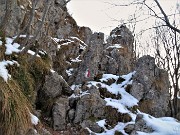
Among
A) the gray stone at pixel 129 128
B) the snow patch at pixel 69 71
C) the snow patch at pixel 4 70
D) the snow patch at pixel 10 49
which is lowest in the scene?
the gray stone at pixel 129 128

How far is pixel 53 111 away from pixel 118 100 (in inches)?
115

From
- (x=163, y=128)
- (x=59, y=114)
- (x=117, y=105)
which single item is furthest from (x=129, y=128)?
(x=163, y=128)

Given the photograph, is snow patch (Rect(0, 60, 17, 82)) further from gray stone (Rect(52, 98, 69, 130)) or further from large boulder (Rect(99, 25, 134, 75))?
large boulder (Rect(99, 25, 134, 75))

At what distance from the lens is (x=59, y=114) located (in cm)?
868

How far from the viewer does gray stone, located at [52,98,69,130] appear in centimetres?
855

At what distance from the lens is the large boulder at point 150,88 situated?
36.5 ft

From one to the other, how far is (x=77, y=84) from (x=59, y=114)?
2.50 meters

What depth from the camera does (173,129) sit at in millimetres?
4242

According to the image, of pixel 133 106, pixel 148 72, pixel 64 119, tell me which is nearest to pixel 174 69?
pixel 148 72

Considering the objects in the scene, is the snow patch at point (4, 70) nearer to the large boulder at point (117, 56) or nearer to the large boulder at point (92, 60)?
the large boulder at point (92, 60)

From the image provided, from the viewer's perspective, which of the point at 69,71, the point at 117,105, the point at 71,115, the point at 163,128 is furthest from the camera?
the point at 69,71

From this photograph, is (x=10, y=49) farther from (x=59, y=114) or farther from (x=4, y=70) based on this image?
(x=59, y=114)

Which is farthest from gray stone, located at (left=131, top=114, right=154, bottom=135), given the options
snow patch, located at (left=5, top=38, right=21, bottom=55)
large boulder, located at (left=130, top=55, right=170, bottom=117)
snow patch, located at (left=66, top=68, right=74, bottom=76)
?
snow patch, located at (left=66, top=68, right=74, bottom=76)

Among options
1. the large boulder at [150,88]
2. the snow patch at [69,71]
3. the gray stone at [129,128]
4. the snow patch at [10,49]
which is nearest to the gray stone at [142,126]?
the snow patch at [10,49]
